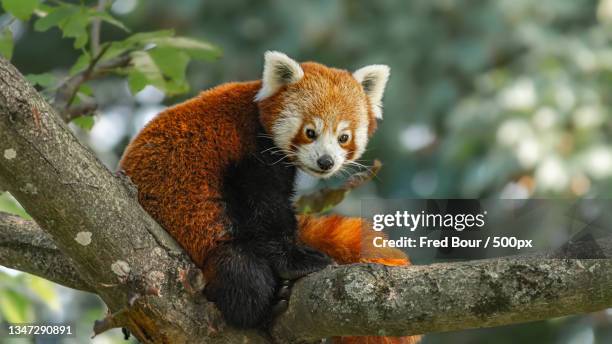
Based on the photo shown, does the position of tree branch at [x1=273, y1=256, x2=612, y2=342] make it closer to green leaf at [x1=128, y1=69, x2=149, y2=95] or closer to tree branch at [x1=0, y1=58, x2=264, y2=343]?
tree branch at [x1=0, y1=58, x2=264, y2=343]

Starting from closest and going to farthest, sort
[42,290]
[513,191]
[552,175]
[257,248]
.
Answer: [257,248]
[42,290]
[552,175]
[513,191]

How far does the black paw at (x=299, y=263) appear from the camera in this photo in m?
3.36

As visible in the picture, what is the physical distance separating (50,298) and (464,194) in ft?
21.4

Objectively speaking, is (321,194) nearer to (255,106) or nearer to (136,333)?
(255,106)

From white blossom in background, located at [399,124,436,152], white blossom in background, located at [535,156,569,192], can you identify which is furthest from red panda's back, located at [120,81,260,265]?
white blossom in background, located at [399,124,436,152]

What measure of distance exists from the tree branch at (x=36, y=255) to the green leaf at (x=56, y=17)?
84 centimetres

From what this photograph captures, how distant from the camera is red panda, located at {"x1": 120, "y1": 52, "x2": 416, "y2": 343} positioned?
338cm

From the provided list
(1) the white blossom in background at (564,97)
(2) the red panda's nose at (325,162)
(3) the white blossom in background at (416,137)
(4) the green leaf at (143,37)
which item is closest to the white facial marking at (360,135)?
(2) the red panda's nose at (325,162)

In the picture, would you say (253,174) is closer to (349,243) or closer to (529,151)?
(349,243)

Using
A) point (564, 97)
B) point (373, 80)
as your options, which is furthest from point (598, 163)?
point (373, 80)

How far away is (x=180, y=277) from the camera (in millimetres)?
3152

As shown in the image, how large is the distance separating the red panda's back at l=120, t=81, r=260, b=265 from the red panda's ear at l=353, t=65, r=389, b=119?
764 mm

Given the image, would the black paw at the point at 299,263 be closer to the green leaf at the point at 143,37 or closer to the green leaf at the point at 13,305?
the green leaf at the point at 143,37

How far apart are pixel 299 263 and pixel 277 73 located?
101 cm
